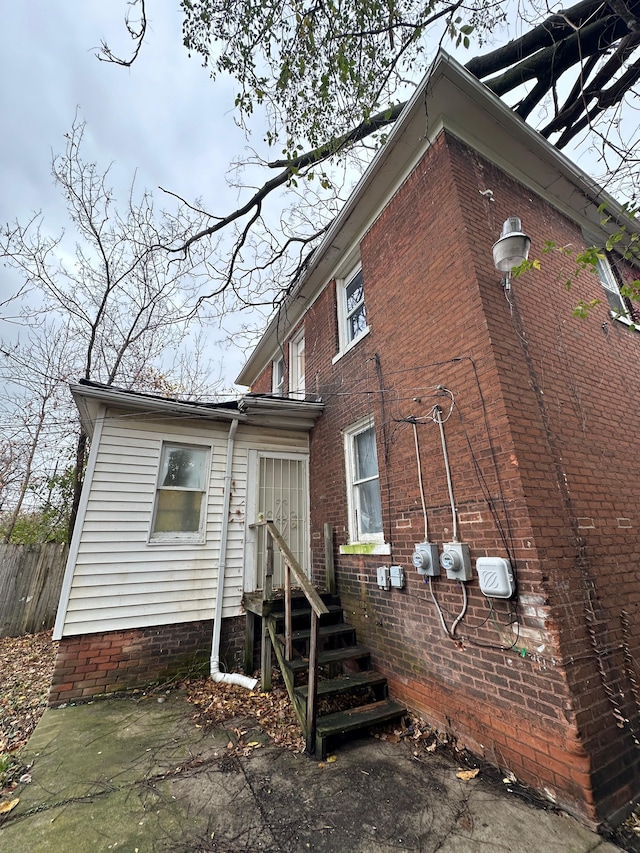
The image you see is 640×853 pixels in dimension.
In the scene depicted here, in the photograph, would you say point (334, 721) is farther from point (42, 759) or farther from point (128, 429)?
point (128, 429)

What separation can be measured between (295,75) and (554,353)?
171 inches

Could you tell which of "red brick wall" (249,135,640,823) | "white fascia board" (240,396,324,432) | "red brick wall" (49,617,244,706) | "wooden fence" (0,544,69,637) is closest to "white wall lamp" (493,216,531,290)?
"red brick wall" (249,135,640,823)

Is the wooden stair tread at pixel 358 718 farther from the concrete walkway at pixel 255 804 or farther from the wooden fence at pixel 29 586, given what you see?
the wooden fence at pixel 29 586

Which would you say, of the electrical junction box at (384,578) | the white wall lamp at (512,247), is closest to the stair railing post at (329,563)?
the electrical junction box at (384,578)

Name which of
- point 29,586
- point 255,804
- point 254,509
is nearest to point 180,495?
point 254,509

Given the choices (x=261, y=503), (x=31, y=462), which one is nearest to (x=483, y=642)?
(x=261, y=503)

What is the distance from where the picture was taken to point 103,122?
526cm

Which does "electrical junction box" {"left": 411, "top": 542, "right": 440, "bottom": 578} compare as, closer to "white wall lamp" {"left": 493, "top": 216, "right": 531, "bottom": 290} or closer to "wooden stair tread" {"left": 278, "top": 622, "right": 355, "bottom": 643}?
"wooden stair tread" {"left": 278, "top": 622, "right": 355, "bottom": 643}

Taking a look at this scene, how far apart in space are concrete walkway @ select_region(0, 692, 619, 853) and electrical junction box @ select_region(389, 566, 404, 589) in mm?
1399

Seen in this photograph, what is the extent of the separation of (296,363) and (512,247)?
5607 millimetres

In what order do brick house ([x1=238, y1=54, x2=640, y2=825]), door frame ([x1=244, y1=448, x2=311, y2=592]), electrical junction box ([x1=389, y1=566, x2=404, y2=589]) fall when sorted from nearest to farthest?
brick house ([x1=238, y1=54, x2=640, y2=825])
electrical junction box ([x1=389, y1=566, x2=404, y2=589])
door frame ([x1=244, y1=448, x2=311, y2=592])

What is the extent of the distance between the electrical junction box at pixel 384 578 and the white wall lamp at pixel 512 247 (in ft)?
11.5

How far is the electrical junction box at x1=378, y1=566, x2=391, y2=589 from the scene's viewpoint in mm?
4258

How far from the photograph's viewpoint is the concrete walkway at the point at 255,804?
2.25 meters
